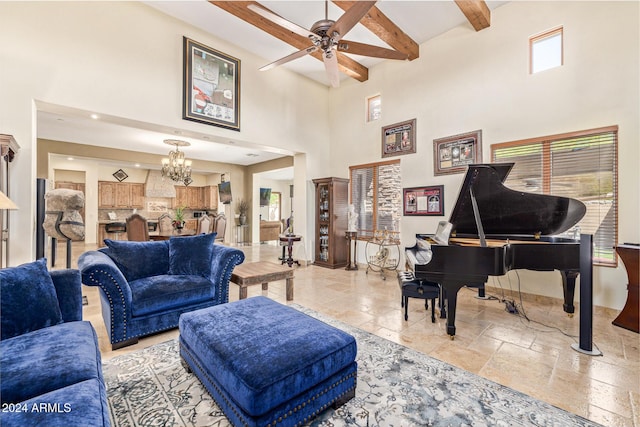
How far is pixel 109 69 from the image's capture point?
11.7 ft

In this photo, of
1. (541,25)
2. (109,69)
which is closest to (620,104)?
(541,25)

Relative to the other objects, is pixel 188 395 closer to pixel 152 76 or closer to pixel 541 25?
pixel 152 76

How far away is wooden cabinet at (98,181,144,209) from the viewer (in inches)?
365

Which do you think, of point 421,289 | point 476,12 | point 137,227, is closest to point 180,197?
point 137,227

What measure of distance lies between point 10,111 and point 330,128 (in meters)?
5.13

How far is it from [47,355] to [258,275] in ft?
6.52

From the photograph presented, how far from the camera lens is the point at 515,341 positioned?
100.0 inches

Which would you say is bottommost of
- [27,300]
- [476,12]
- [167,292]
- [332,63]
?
[167,292]

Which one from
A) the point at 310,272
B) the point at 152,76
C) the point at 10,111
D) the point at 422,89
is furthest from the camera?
the point at 310,272

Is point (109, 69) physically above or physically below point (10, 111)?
above

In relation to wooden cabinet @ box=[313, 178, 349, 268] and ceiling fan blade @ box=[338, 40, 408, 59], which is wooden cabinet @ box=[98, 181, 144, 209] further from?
ceiling fan blade @ box=[338, 40, 408, 59]

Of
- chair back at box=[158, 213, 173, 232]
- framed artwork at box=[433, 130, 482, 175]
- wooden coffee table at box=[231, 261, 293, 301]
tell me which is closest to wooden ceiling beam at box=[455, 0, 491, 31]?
framed artwork at box=[433, 130, 482, 175]

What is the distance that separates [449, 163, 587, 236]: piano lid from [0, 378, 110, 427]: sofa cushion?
296cm

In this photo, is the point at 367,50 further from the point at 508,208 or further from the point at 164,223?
the point at 164,223
